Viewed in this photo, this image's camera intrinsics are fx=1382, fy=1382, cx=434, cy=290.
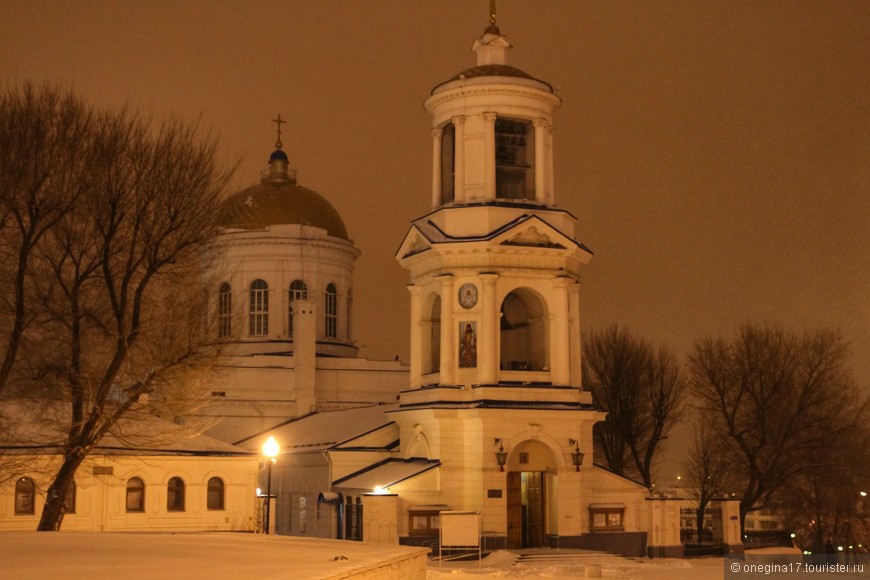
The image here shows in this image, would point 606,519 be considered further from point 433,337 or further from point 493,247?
point 493,247

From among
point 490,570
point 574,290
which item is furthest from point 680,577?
point 574,290

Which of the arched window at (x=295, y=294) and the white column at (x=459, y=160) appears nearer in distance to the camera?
the white column at (x=459, y=160)

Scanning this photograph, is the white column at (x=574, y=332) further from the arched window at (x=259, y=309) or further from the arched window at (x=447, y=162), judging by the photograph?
the arched window at (x=259, y=309)

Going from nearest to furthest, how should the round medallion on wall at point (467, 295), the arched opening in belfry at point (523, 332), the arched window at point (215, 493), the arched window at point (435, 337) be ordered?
the arched window at point (215, 493) < the round medallion on wall at point (467, 295) < the arched opening in belfry at point (523, 332) < the arched window at point (435, 337)

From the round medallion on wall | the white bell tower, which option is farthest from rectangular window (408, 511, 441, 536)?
the round medallion on wall

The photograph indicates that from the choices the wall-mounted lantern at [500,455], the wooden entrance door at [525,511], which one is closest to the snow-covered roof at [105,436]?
the wall-mounted lantern at [500,455]

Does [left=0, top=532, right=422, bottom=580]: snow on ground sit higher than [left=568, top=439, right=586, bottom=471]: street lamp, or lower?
lower

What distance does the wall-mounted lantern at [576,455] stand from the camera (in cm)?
4494

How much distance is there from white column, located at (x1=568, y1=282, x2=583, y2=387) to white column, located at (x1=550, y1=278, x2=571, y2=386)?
0.55m

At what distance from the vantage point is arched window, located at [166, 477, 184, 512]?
44.3 m

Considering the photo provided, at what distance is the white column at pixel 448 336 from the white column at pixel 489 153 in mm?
3335

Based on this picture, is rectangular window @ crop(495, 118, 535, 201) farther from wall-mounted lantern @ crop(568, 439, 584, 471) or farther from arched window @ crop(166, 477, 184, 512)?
arched window @ crop(166, 477, 184, 512)

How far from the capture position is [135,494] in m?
43.7

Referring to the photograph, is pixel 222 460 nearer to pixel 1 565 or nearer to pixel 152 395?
pixel 152 395
